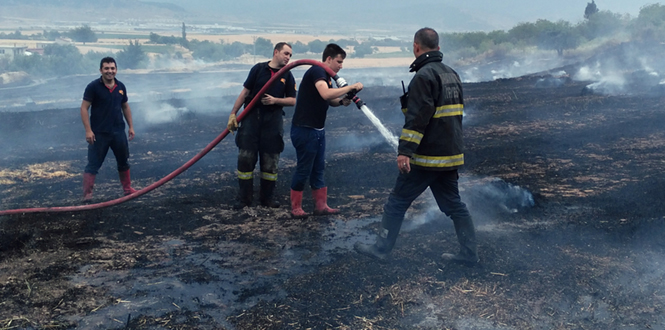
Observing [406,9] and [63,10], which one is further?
[406,9]

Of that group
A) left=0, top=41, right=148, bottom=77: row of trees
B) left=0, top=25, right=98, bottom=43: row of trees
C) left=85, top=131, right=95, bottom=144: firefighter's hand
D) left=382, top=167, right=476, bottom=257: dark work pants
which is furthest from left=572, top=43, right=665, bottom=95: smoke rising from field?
left=0, top=25, right=98, bottom=43: row of trees

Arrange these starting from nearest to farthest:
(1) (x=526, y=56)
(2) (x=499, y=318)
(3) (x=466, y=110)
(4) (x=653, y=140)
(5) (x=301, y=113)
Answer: (2) (x=499, y=318) → (5) (x=301, y=113) → (4) (x=653, y=140) → (3) (x=466, y=110) → (1) (x=526, y=56)

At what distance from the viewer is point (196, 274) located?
460 centimetres

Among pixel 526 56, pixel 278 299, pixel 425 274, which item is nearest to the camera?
pixel 278 299

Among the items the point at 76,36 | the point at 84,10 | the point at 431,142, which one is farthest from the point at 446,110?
the point at 84,10

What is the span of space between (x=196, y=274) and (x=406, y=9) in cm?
19495

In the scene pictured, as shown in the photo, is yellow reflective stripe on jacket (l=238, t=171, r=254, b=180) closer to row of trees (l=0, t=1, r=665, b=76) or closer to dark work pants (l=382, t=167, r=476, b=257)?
dark work pants (l=382, t=167, r=476, b=257)

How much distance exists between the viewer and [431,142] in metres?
4.43

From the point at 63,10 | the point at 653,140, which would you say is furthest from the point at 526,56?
the point at 63,10

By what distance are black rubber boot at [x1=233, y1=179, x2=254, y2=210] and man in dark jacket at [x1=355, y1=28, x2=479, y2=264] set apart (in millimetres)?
2283

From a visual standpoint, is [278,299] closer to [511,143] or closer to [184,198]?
[184,198]

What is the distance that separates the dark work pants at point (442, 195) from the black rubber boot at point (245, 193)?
7.82ft

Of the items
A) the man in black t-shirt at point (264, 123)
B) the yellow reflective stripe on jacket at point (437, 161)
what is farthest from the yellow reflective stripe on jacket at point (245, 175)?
the yellow reflective stripe on jacket at point (437, 161)

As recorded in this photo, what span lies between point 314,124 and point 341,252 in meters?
1.54
